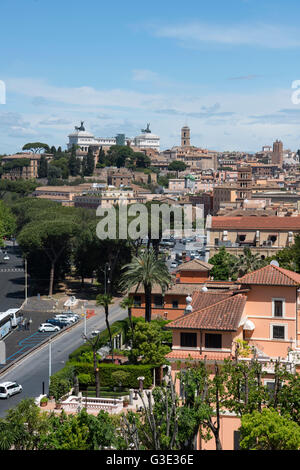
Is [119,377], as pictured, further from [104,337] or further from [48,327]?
[48,327]

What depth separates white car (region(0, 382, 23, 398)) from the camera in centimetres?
3961

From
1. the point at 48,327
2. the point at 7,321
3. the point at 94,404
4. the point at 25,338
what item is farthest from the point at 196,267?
the point at 94,404

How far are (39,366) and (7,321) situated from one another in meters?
12.6

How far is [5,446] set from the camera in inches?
1025

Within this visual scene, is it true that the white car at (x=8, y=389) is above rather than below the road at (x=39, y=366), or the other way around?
above

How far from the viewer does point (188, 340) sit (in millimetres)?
29828

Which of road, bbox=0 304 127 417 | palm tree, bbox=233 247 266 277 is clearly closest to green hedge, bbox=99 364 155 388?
road, bbox=0 304 127 417

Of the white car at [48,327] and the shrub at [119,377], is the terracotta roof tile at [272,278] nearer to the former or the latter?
the shrub at [119,377]

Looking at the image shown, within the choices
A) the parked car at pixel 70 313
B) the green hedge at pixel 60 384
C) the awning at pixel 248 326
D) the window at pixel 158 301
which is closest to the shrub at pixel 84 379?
the green hedge at pixel 60 384

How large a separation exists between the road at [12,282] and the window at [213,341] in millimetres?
42091

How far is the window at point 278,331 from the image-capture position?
30766mm

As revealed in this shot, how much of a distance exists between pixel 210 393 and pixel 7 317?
35.7 m

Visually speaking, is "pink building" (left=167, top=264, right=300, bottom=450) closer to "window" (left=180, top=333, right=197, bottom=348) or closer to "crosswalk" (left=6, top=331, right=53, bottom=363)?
"window" (left=180, top=333, right=197, bottom=348)

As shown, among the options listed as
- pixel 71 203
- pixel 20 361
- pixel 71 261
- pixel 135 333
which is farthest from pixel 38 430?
pixel 71 203
